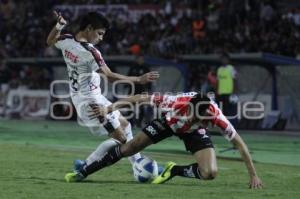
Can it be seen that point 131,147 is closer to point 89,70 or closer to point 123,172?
point 89,70

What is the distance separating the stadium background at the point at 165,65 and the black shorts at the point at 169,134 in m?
2.08

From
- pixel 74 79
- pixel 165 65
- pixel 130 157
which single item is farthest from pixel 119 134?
pixel 165 65

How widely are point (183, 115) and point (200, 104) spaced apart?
0.31m

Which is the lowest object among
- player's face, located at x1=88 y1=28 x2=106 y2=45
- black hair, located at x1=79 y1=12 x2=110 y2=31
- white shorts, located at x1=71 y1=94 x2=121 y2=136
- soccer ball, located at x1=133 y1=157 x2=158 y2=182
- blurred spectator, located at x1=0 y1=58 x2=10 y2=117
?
blurred spectator, located at x1=0 y1=58 x2=10 y2=117

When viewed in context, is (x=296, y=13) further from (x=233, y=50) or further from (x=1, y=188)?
(x=1, y=188)

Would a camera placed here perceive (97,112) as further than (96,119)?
No

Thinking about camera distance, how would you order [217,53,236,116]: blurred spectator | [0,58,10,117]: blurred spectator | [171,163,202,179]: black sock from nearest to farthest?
[171,163,202,179]: black sock → [217,53,236,116]: blurred spectator → [0,58,10,117]: blurred spectator

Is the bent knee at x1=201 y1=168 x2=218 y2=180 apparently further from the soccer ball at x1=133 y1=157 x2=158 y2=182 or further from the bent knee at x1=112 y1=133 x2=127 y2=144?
the bent knee at x1=112 y1=133 x2=127 y2=144

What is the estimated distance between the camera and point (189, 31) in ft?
106

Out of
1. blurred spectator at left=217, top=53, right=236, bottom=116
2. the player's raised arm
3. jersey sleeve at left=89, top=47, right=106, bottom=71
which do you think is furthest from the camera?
blurred spectator at left=217, top=53, right=236, bottom=116

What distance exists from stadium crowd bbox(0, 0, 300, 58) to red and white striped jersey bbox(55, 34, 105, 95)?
16271 mm

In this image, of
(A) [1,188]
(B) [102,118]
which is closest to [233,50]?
(B) [102,118]

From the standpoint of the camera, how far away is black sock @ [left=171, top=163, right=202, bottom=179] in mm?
11766


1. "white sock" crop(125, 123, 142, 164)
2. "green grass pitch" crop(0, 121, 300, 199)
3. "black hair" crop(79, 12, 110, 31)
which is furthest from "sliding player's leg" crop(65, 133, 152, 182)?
"black hair" crop(79, 12, 110, 31)
